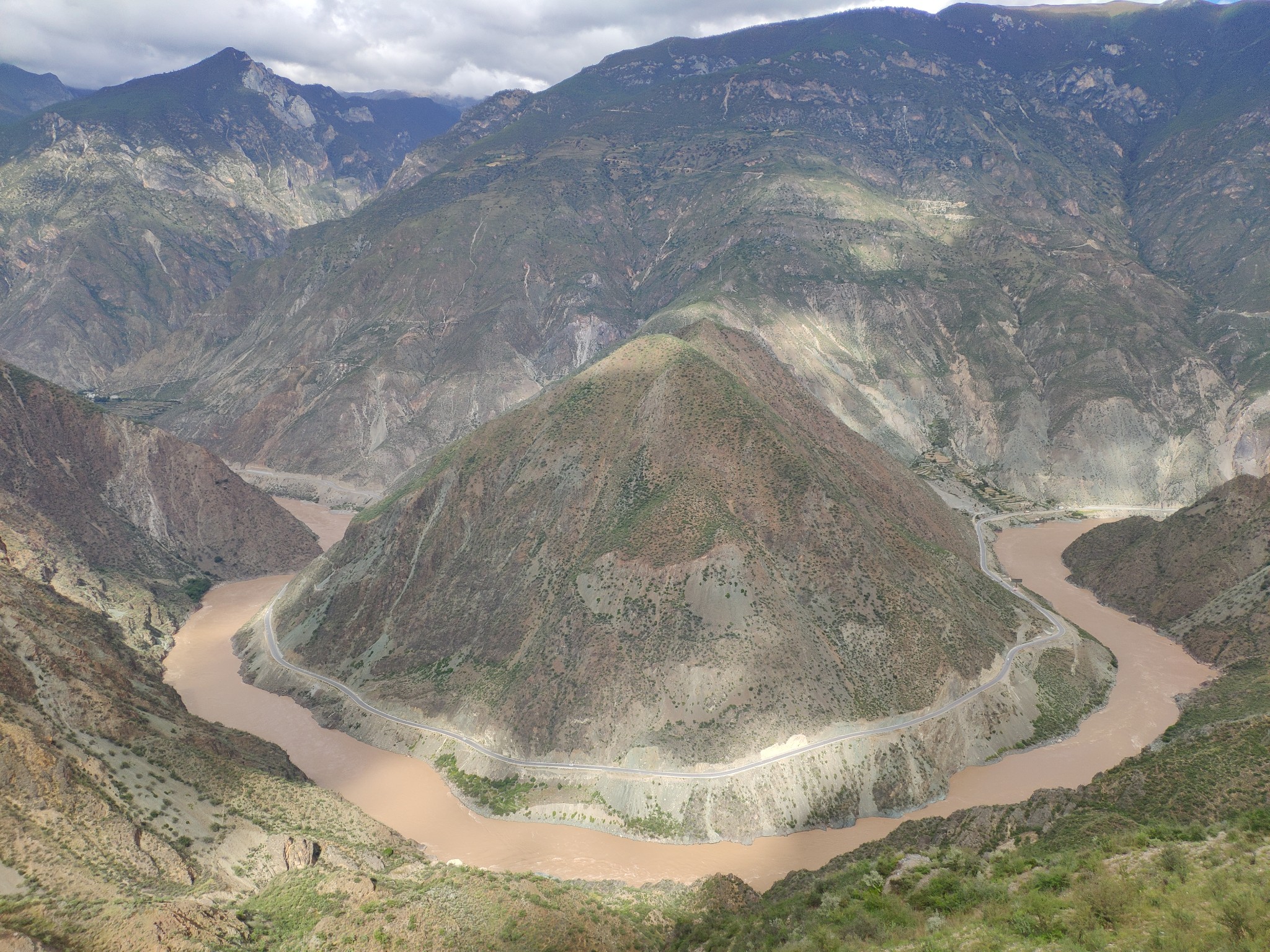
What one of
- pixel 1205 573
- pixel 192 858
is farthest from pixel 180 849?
pixel 1205 573

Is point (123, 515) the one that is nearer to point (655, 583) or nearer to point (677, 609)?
point (655, 583)

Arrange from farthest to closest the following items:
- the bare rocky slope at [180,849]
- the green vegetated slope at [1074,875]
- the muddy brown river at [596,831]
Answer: the muddy brown river at [596,831] → the bare rocky slope at [180,849] → the green vegetated slope at [1074,875]

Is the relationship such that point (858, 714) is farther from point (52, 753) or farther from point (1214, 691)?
point (52, 753)

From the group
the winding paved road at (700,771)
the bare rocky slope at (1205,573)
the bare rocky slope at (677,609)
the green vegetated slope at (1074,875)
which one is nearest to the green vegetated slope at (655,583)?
the bare rocky slope at (677,609)

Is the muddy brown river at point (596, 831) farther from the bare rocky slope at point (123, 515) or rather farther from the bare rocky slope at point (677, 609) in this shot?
the bare rocky slope at point (123, 515)

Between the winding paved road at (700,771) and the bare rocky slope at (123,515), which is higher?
the bare rocky slope at (123,515)

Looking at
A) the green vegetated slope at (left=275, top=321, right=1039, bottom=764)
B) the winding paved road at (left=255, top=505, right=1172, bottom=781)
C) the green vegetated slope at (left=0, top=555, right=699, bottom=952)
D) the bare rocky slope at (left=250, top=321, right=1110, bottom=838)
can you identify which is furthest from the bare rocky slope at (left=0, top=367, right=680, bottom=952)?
the green vegetated slope at (left=275, top=321, right=1039, bottom=764)

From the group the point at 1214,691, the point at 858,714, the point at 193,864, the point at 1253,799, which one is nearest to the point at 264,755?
the point at 193,864
